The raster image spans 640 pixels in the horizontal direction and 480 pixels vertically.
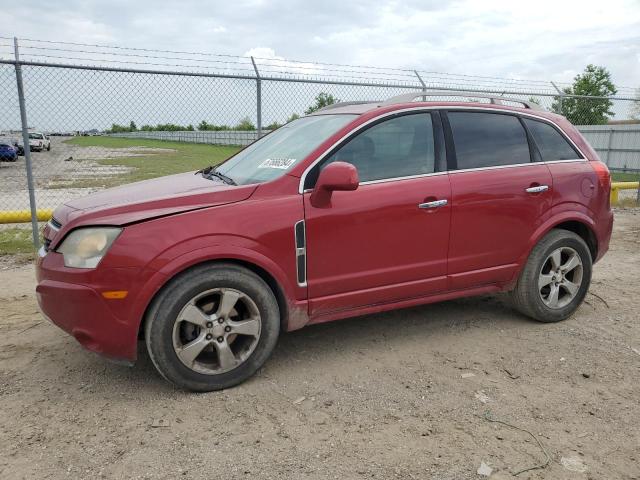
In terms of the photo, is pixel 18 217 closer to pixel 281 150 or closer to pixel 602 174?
pixel 281 150

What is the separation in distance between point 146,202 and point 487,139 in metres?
2.53

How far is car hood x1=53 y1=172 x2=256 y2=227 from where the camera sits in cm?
305

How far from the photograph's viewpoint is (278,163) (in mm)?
3635

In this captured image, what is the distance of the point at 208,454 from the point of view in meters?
2.62

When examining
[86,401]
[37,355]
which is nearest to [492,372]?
[86,401]

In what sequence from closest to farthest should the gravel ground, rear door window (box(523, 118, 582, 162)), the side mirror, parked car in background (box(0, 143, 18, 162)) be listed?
the side mirror → rear door window (box(523, 118, 582, 162)) → the gravel ground → parked car in background (box(0, 143, 18, 162))

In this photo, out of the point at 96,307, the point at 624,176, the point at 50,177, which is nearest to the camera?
the point at 96,307

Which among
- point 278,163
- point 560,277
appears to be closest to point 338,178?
point 278,163

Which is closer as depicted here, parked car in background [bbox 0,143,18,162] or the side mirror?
the side mirror

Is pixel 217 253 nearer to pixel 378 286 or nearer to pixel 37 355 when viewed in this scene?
pixel 378 286

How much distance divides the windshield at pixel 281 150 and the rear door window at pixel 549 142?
1.59 meters

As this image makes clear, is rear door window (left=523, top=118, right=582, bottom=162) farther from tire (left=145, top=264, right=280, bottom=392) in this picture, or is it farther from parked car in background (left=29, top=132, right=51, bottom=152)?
parked car in background (left=29, top=132, right=51, bottom=152)

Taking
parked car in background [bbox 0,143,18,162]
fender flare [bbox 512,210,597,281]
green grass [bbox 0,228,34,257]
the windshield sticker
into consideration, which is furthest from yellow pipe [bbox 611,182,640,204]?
parked car in background [bbox 0,143,18,162]

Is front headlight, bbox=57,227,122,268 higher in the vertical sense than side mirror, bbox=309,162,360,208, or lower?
lower
